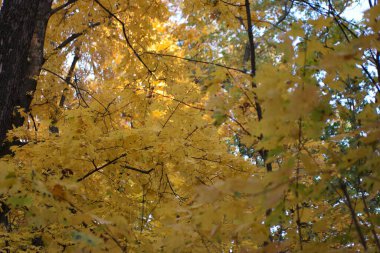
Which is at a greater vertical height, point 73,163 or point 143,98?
point 143,98

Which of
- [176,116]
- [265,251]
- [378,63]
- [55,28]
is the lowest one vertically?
[265,251]

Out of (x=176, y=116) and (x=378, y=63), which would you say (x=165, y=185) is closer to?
(x=176, y=116)

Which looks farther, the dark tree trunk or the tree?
the dark tree trunk

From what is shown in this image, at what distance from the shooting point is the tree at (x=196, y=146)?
1417mm

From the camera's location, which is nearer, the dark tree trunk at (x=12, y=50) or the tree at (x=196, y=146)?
the tree at (x=196, y=146)

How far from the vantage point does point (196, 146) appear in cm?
298

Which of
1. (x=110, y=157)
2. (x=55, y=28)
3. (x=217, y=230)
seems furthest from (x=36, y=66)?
(x=217, y=230)

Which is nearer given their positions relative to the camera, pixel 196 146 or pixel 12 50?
pixel 196 146

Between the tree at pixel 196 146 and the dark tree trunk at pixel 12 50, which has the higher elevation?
the dark tree trunk at pixel 12 50

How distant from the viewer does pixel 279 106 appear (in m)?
1.23

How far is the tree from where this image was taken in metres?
1.42

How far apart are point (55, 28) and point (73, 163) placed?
10.7 ft

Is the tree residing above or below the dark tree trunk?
below

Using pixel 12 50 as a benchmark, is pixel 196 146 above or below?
below
